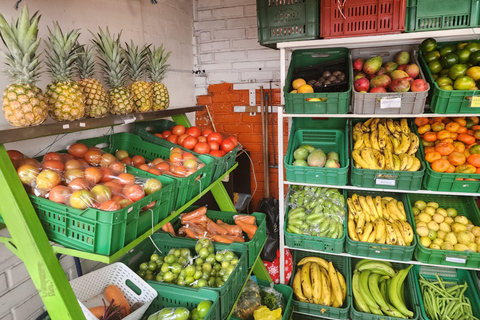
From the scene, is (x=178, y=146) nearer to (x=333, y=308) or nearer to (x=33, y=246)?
(x=33, y=246)

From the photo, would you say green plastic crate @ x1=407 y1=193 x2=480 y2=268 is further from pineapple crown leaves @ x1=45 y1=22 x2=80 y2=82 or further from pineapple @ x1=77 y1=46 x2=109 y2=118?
pineapple crown leaves @ x1=45 y1=22 x2=80 y2=82

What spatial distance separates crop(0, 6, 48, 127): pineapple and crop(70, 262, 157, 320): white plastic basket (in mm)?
819

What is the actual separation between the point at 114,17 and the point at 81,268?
1.74 meters

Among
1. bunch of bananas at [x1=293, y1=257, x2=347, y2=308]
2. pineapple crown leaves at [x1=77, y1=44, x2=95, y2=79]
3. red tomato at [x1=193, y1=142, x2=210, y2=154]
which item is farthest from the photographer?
bunch of bananas at [x1=293, y1=257, x2=347, y2=308]

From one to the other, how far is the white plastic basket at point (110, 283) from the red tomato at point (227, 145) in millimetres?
999

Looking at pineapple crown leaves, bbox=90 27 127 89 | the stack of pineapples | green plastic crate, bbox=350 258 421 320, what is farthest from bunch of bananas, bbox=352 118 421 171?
pineapple crown leaves, bbox=90 27 127 89

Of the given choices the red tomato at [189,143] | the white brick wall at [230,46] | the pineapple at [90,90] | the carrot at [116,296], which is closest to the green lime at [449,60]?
the white brick wall at [230,46]

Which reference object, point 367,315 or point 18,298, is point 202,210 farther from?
point 367,315

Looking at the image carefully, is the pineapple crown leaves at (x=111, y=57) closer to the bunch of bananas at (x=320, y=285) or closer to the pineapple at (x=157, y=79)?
the pineapple at (x=157, y=79)

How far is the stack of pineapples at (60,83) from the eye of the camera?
1.15m

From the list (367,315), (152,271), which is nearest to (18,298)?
(152,271)

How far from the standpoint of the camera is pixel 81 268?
1818 mm

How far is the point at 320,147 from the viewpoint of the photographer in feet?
8.26

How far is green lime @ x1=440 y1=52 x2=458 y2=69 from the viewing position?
1940 mm
